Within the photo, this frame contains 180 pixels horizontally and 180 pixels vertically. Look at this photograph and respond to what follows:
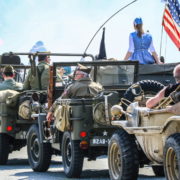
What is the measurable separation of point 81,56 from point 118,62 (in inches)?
117

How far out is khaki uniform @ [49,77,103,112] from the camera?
13609 mm

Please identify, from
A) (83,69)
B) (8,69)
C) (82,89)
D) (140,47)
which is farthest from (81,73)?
(8,69)

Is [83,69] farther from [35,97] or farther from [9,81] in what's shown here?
[9,81]

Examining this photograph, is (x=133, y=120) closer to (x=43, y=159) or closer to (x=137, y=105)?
(x=137, y=105)

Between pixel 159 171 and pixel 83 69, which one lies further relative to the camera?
pixel 83 69

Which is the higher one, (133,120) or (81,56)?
(81,56)

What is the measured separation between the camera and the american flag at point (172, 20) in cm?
1852

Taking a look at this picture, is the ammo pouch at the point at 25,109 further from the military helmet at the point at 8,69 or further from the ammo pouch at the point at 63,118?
the ammo pouch at the point at 63,118

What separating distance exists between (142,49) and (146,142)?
21.2 ft

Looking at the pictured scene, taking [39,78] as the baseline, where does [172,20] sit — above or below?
above

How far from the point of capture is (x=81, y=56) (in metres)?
17.9

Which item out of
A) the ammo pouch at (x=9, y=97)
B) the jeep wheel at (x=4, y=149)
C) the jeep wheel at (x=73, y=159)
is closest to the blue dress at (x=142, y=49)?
the ammo pouch at (x=9, y=97)

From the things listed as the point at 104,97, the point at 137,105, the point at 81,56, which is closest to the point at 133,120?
the point at 137,105

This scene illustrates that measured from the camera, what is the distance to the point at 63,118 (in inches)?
512
